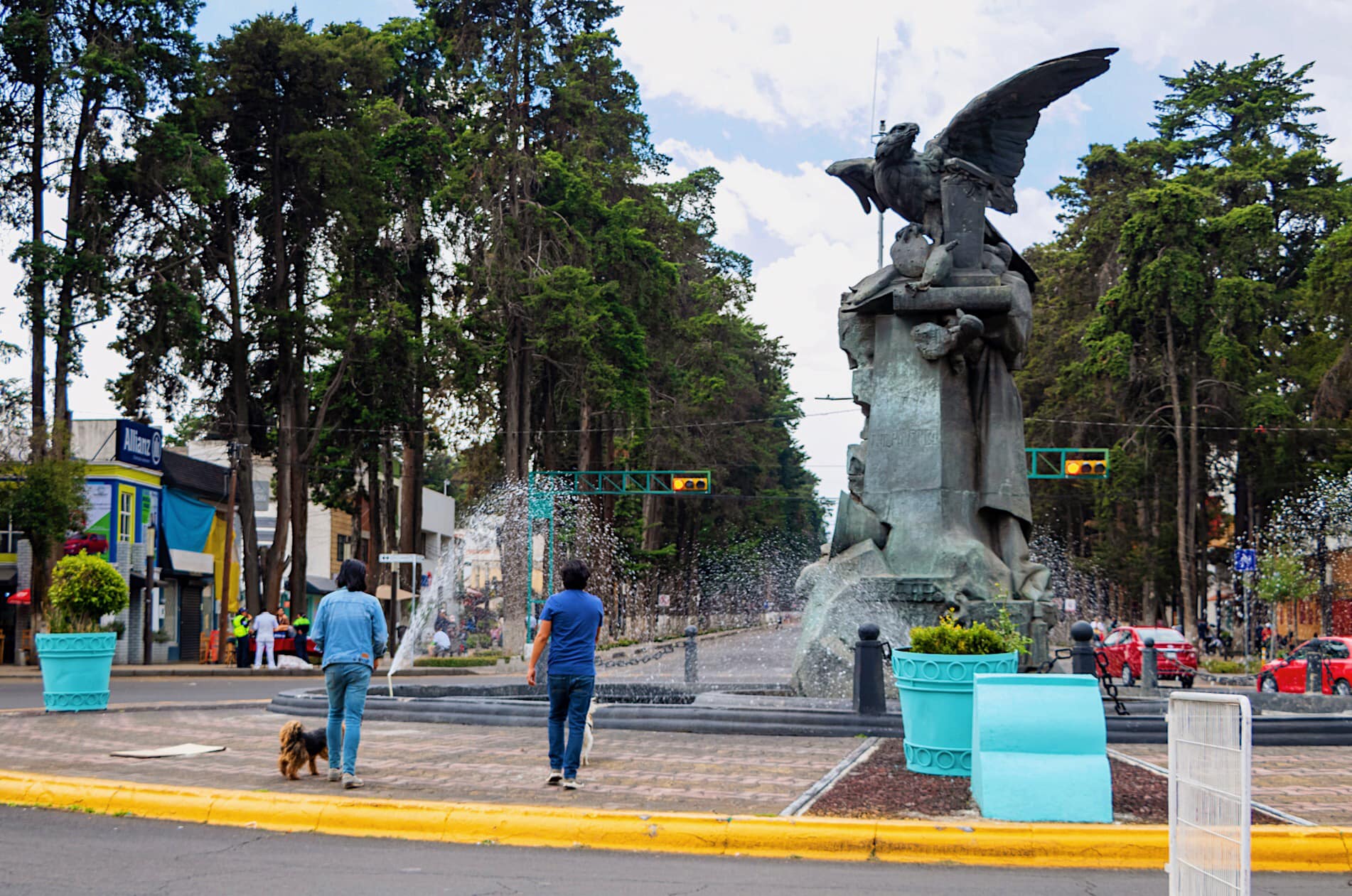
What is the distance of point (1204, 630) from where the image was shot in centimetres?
4722

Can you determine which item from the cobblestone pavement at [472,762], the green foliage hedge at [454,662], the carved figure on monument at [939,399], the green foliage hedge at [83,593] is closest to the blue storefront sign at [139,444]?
the green foliage hedge at [454,662]

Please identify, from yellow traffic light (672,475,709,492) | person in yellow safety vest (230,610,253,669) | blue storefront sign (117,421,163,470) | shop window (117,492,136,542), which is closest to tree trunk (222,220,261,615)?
person in yellow safety vest (230,610,253,669)

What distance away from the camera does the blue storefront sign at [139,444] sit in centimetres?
3994

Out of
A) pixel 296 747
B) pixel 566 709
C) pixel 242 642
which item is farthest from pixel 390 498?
pixel 566 709

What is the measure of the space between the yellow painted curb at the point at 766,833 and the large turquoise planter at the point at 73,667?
27.8 ft

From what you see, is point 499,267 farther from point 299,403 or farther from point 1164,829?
point 1164,829

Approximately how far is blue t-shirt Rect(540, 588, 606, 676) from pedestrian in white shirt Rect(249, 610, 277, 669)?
26165mm

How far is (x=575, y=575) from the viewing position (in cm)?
991

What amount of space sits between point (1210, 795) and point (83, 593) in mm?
15161

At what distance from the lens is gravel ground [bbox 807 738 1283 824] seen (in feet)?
27.9

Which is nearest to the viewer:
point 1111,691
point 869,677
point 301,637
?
point 869,677

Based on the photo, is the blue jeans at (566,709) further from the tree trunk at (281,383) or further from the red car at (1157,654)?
the tree trunk at (281,383)

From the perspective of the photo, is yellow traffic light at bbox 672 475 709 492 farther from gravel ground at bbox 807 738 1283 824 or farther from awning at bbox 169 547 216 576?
gravel ground at bbox 807 738 1283 824

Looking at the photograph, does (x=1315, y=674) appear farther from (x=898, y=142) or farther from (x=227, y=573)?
(x=227, y=573)
